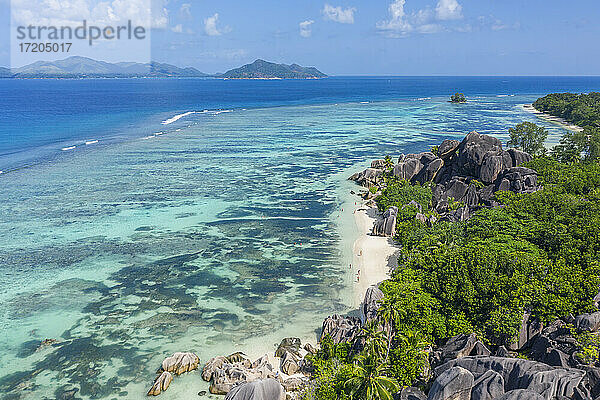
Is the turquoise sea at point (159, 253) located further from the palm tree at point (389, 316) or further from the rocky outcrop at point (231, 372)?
the palm tree at point (389, 316)

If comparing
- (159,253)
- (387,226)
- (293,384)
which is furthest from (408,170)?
(293,384)

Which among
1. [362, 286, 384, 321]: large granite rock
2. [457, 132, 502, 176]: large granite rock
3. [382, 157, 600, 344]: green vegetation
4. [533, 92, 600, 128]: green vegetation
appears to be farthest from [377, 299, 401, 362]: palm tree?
[533, 92, 600, 128]: green vegetation

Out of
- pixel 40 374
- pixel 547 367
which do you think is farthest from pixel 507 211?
pixel 40 374

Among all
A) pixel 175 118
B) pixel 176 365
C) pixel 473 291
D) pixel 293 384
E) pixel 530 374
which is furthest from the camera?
pixel 175 118

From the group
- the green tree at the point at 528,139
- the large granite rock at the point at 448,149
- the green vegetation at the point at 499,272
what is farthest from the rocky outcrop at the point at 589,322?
the green tree at the point at 528,139

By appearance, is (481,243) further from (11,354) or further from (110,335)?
(11,354)

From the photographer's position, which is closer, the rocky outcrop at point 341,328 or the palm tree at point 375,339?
the palm tree at point 375,339

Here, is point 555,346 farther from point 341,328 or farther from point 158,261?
point 158,261
